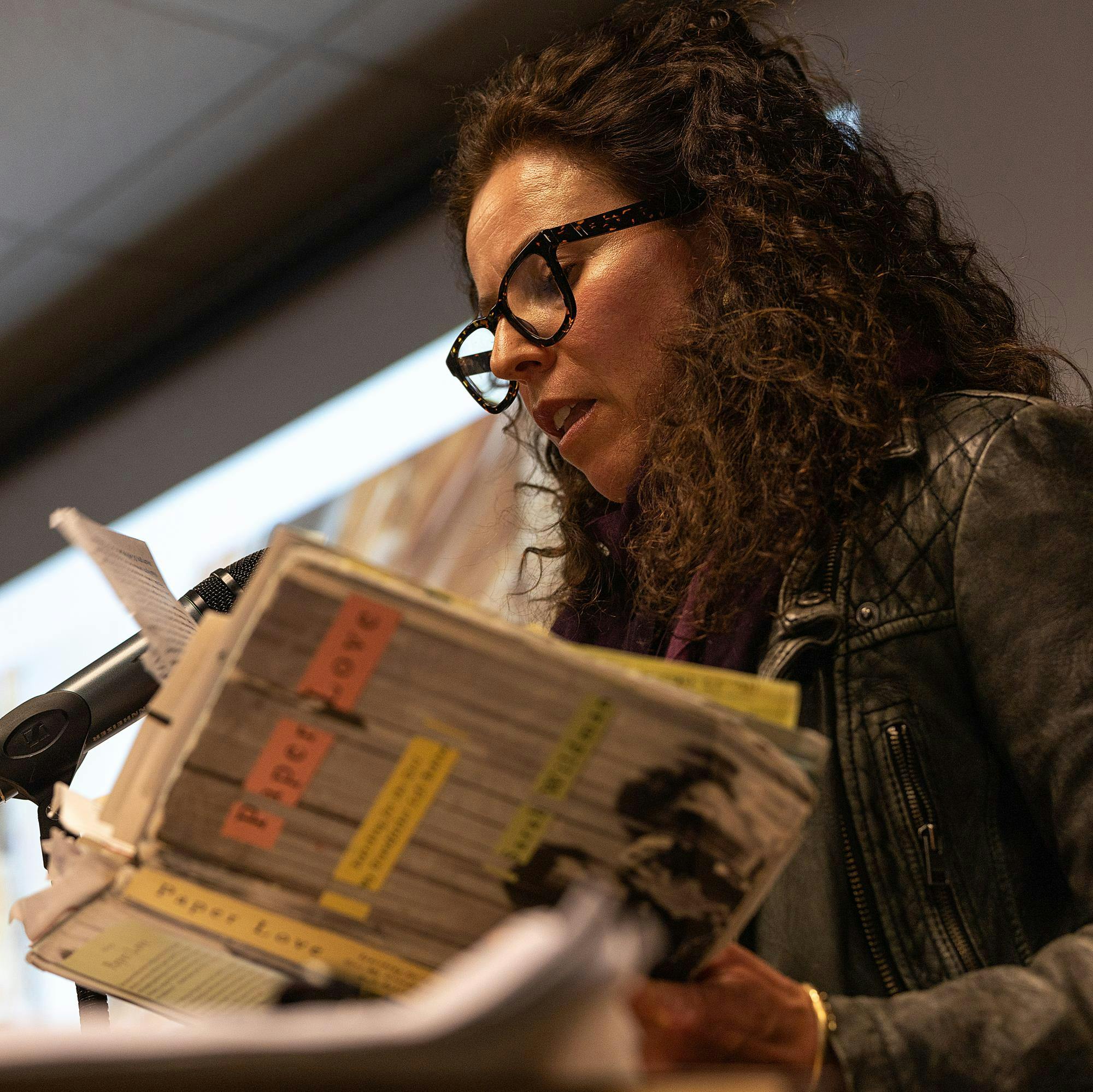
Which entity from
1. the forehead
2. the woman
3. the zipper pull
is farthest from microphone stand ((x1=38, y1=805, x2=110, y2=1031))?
the forehead

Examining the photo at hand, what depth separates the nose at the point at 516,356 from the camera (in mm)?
1254

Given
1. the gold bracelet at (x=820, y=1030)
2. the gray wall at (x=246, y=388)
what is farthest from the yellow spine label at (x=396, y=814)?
the gray wall at (x=246, y=388)

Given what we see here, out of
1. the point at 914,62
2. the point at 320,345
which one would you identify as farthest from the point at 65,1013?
the point at 914,62

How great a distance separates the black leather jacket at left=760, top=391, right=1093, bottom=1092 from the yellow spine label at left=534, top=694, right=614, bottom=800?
1.28ft

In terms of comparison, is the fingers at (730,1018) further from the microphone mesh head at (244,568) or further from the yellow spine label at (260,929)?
the microphone mesh head at (244,568)

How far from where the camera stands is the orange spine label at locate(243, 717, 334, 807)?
54cm

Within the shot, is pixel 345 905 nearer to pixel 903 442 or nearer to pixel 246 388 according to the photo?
pixel 903 442

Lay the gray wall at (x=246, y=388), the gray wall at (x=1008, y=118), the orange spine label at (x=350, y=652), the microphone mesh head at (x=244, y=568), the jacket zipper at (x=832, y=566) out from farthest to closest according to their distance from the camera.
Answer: the gray wall at (x=246, y=388) < the gray wall at (x=1008, y=118) < the microphone mesh head at (x=244, y=568) < the jacket zipper at (x=832, y=566) < the orange spine label at (x=350, y=652)

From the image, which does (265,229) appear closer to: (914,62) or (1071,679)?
(914,62)

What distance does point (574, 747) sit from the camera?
54 cm

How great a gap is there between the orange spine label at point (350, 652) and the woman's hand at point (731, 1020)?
0.62 feet

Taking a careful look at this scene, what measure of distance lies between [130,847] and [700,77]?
1.06m

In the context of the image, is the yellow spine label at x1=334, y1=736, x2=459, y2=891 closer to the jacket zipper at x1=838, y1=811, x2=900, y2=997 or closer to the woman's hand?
the woman's hand

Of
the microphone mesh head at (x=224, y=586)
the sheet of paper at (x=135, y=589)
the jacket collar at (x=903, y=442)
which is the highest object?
the jacket collar at (x=903, y=442)
